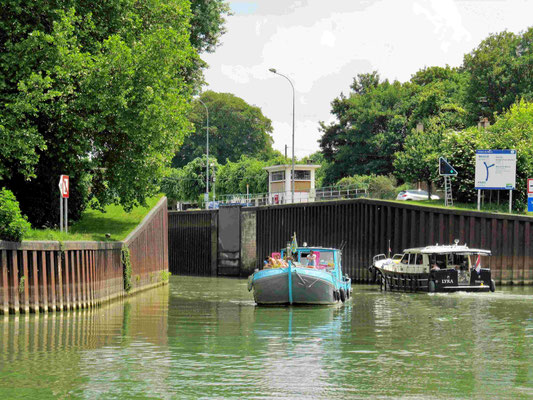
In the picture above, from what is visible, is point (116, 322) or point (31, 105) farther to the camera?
point (31, 105)

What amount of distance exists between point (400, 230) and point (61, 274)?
29.9 metres

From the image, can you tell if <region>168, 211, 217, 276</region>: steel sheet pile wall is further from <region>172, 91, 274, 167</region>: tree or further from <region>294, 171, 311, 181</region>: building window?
<region>172, 91, 274, 167</region>: tree

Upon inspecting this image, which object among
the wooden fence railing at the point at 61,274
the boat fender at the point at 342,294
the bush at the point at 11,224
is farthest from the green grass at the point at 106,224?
the boat fender at the point at 342,294

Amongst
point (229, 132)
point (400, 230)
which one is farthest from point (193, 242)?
point (229, 132)

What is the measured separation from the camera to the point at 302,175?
274 ft

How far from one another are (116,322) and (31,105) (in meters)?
9.67

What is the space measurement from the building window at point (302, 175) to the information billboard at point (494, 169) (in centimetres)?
2653

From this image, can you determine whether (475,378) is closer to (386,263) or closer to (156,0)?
(156,0)

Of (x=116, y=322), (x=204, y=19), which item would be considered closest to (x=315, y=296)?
(x=116, y=322)

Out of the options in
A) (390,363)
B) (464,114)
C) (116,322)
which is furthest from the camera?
(464,114)

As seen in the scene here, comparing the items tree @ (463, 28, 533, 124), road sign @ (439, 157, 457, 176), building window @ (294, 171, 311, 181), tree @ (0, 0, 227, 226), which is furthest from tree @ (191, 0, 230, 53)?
tree @ (463, 28, 533, 124)

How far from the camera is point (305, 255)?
128ft

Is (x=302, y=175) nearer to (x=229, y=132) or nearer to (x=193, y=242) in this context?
(x=193, y=242)

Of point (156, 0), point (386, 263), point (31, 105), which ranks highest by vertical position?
point (156, 0)
